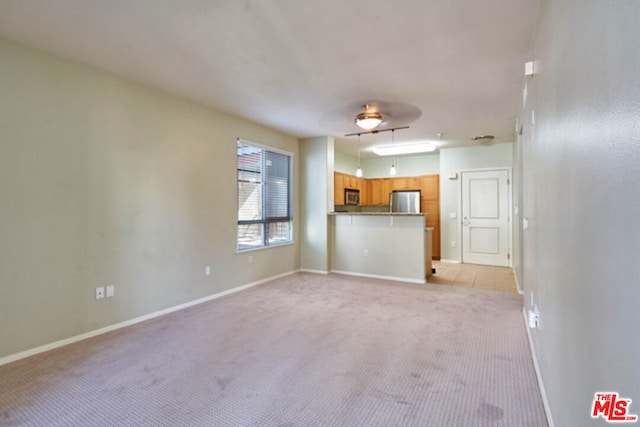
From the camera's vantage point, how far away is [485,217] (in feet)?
22.4

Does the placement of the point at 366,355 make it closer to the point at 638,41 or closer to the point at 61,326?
the point at 638,41

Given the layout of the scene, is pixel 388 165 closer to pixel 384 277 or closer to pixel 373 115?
pixel 384 277

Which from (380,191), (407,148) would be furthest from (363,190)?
(407,148)

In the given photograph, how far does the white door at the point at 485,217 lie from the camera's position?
6.61 m

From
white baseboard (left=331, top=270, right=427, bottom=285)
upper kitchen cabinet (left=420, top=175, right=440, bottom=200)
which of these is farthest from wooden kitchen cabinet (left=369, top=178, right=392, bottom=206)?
white baseboard (left=331, top=270, right=427, bottom=285)

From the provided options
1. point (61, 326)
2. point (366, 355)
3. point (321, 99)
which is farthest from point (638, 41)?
point (61, 326)

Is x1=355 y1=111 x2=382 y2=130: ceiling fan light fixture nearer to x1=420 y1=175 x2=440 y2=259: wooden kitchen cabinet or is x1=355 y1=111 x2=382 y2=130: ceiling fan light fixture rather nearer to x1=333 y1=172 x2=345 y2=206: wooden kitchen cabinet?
x1=333 y1=172 x2=345 y2=206: wooden kitchen cabinet

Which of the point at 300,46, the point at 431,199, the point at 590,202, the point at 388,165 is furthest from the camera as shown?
the point at 388,165

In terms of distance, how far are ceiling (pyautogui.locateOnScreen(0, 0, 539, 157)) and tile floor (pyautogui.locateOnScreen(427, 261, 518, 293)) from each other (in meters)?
2.69

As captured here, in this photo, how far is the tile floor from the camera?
5027 millimetres

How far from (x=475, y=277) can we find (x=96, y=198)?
18.8ft

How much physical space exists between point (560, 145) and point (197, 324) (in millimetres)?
3437

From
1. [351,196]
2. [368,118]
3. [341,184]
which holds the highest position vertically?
[368,118]

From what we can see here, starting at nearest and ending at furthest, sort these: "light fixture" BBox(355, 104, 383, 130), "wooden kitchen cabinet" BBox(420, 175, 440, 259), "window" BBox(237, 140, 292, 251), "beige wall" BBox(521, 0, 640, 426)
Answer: "beige wall" BBox(521, 0, 640, 426) < "light fixture" BBox(355, 104, 383, 130) < "window" BBox(237, 140, 292, 251) < "wooden kitchen cabinet" BBox(420, 175, 440, 259)
